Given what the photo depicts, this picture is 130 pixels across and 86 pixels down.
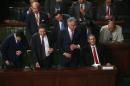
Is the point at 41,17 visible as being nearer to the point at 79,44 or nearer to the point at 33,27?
the point at 33,27

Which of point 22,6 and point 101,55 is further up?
point 22,6

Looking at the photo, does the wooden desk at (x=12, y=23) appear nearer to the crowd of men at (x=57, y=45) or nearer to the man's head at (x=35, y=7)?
the crowd of men at (x=57, y=45)

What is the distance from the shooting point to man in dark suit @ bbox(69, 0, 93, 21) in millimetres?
10227

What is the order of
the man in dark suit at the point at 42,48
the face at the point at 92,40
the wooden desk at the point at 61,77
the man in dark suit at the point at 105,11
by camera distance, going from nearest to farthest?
the wooden desk at the point at 61,77 < the face at the point at 92,40 < the man in dark suit at the point at 42,48 < the man in dark suit at the point at 105,11

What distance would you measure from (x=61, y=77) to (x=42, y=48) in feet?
3.07

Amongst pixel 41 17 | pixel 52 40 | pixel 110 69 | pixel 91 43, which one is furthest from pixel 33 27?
pixel 110 69

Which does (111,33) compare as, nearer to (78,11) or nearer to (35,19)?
(78,11)

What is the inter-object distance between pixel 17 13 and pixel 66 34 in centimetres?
294

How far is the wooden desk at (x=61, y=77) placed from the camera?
775cm

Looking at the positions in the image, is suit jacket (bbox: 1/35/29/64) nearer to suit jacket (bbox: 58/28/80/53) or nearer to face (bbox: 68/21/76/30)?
suit jacket (bbox: 58/28/80/53)

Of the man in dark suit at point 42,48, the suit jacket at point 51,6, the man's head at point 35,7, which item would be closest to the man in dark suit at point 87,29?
the man in dark suit at point 42,48

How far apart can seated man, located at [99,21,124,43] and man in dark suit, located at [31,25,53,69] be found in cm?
158

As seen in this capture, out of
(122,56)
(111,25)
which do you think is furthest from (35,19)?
(122,56)

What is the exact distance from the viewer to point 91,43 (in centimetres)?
855
